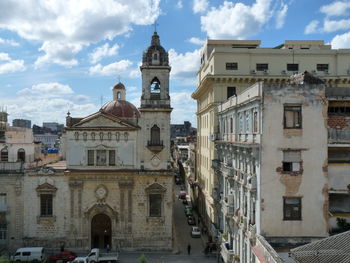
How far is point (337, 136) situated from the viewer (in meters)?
24.5

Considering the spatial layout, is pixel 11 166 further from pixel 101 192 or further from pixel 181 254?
pixel 181 254

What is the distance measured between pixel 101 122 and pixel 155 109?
21.1ft

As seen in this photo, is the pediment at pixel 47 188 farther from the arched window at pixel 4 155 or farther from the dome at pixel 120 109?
the dome at pixel 120 109

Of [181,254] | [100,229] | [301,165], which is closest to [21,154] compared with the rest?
[100,229]

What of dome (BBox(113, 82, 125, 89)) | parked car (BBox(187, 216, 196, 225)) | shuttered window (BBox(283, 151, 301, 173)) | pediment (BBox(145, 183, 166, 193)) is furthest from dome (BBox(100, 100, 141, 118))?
shuttered window (BBox(283, 151, 301, 173))

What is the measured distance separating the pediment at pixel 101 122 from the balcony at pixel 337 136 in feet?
78.5

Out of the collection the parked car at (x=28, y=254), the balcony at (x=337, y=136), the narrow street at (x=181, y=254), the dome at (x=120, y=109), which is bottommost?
the narrow street at (x=181, y=254)

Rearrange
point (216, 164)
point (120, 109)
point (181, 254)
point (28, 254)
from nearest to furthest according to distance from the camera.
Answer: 1. point (28, 254)
2. point (216, 164)
3. point (181, 254)
4. point (120, 109)

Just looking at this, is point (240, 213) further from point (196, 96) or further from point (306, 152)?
point (196, 96)

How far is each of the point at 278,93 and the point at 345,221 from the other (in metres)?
9.68

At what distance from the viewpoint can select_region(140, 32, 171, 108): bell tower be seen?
4328 centimetres

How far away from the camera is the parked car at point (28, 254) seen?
38.0 meters

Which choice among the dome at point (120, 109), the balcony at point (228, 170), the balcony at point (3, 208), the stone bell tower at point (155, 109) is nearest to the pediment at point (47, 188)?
the balcony at point (3, 208)

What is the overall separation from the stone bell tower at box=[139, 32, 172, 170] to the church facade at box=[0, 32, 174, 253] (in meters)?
0.12
